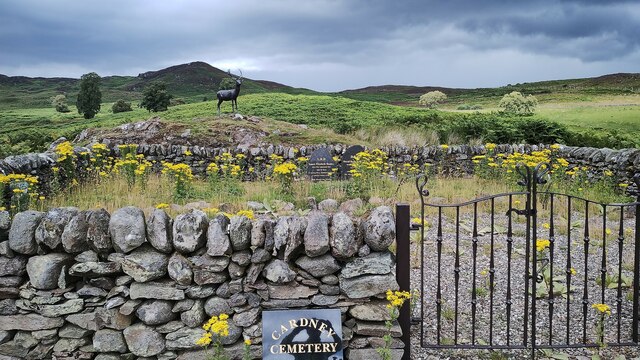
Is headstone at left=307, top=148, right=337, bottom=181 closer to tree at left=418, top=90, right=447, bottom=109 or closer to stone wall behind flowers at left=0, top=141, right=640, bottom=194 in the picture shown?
stone wall behind flowers at left=0, top=141, right=640, bottom=194

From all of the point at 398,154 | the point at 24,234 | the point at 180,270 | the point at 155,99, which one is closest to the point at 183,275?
the point at 180,270

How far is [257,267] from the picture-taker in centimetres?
447

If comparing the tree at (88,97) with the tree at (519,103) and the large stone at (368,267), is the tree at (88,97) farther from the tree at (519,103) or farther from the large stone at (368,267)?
the large stone at (368,267)

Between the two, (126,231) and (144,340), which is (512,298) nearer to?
(144,340)

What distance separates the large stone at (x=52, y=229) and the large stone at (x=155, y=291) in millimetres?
835

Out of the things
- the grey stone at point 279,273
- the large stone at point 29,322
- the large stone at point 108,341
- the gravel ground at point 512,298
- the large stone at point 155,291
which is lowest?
the gravel ground at point 512,298

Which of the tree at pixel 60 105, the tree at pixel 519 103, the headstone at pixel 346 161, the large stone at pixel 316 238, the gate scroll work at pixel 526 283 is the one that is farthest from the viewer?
the tree at pixel 60 105

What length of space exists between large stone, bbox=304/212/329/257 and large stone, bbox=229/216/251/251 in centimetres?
51

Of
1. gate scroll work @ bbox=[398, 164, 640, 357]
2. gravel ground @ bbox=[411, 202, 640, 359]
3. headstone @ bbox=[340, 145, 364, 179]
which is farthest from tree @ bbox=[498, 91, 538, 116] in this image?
gravel ground @ bbox=[411, 202, 640, 359]

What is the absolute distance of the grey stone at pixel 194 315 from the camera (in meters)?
4.51

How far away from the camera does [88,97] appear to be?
4634cm

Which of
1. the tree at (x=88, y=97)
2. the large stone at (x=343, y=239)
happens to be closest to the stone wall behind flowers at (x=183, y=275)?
the large stone at (x=343, y=239)

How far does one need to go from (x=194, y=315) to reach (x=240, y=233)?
87cm

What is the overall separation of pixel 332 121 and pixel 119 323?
2001 centimetres
